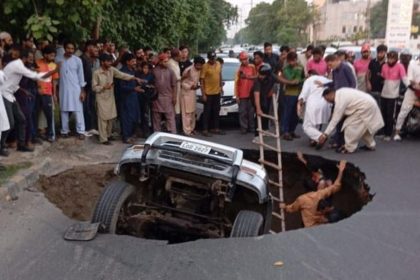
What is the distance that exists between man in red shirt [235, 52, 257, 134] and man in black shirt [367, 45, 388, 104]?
234cm

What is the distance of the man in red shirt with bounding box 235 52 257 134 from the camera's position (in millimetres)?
10094

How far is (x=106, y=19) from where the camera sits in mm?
11422

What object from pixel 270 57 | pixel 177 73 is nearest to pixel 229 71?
pixel 270 57

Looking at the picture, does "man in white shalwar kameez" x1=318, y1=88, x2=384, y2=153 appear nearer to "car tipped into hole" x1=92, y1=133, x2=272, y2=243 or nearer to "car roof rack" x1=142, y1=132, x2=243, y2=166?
"car tipped into hole" x1=92, y1=133, x2=272, y2=243

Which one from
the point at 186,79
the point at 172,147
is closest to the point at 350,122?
the point at 186,79

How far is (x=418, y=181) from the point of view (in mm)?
7105

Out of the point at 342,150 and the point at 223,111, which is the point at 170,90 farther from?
the point at 342,150

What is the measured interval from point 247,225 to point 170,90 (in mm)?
5093

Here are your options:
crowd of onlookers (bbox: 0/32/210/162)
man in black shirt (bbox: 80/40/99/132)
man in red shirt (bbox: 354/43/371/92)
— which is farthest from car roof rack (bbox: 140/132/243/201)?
man in red shirt (bbox: 354/43/371/92)

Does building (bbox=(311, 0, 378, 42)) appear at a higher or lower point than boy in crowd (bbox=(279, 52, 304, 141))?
higher

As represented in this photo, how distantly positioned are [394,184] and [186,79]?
181 inches

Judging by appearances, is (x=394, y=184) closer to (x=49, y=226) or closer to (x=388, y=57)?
(x=388, y=57)

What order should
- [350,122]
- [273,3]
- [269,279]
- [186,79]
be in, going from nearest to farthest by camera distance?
1. [269,279]
2. [350,122]
3. [186,79]
4. [273,3]

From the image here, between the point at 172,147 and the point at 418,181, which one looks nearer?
the point at 172,147
